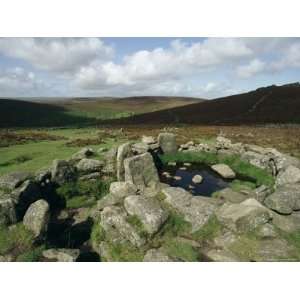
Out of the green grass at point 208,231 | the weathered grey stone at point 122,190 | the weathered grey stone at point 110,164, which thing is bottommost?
the green grass at point 208,231

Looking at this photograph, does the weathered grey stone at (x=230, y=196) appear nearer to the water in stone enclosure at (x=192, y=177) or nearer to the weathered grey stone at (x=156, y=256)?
the water in stone enclosure at (x=192, y=177)

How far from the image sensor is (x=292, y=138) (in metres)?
24.2

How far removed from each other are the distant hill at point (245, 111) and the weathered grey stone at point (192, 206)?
32.3m

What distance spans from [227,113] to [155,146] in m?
37.2

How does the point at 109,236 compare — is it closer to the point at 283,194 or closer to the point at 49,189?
the point at 49,189

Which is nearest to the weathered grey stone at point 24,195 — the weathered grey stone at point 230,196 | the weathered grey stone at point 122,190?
the weathered grey stone at point 122,190

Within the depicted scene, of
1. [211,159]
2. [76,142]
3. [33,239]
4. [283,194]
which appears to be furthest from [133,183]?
[76,142]

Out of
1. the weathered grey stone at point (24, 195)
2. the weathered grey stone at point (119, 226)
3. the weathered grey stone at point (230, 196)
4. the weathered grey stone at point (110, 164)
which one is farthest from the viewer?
the weathered grey stone at point (110, 164)

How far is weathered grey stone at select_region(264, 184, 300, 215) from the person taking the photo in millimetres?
9273

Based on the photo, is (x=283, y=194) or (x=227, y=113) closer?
(x=283, y=194)

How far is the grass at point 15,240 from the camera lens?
7496 mm

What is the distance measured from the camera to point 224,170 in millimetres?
14609

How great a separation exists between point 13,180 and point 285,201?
33.3 feet

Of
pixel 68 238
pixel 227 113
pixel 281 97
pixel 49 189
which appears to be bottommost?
pixel 68 238
